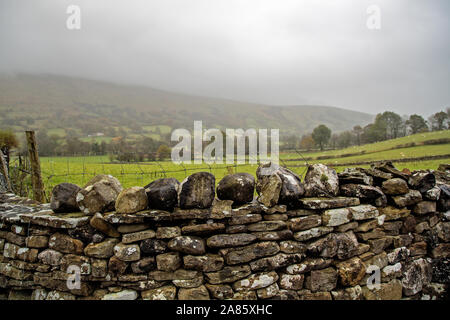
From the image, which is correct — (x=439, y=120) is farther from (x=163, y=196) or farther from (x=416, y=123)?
(x=163, y=196)

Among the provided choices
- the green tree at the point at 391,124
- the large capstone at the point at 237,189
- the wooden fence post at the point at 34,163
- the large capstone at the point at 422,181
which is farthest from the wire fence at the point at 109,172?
the green tree at the point at 391,124

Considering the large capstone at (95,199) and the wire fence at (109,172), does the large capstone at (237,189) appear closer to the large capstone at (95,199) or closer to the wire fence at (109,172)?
the large capstone at (95,199)

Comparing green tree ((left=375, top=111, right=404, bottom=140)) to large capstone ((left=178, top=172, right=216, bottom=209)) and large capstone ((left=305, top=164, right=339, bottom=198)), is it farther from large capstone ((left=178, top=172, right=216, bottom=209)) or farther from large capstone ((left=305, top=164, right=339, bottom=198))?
large capstone ((left=178, top=172, right=216, bottom=209))

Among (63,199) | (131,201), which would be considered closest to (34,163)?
(63,199)

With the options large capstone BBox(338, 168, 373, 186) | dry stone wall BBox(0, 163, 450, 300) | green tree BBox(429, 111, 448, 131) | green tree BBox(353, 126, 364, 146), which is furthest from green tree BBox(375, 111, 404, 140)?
dry stone wall BBox(0, 163, 450, 300)

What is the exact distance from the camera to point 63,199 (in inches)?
143

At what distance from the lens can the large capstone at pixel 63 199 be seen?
143 inches

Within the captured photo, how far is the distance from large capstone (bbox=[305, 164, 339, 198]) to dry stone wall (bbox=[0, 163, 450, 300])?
0.02 meters

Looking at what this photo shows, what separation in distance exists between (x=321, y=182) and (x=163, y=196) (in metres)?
2.55

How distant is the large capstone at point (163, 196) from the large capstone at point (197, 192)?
0.37 feet

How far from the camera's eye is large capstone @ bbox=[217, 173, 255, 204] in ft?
11.6

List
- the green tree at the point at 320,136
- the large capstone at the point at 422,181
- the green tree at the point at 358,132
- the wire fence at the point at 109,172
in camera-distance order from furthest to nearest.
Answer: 1. the green tree at the point at 358,132
2. the green tree at the point at 320,136
3. the wire fence at the point at 109,172
4. the large capstone at the point at 422,181
